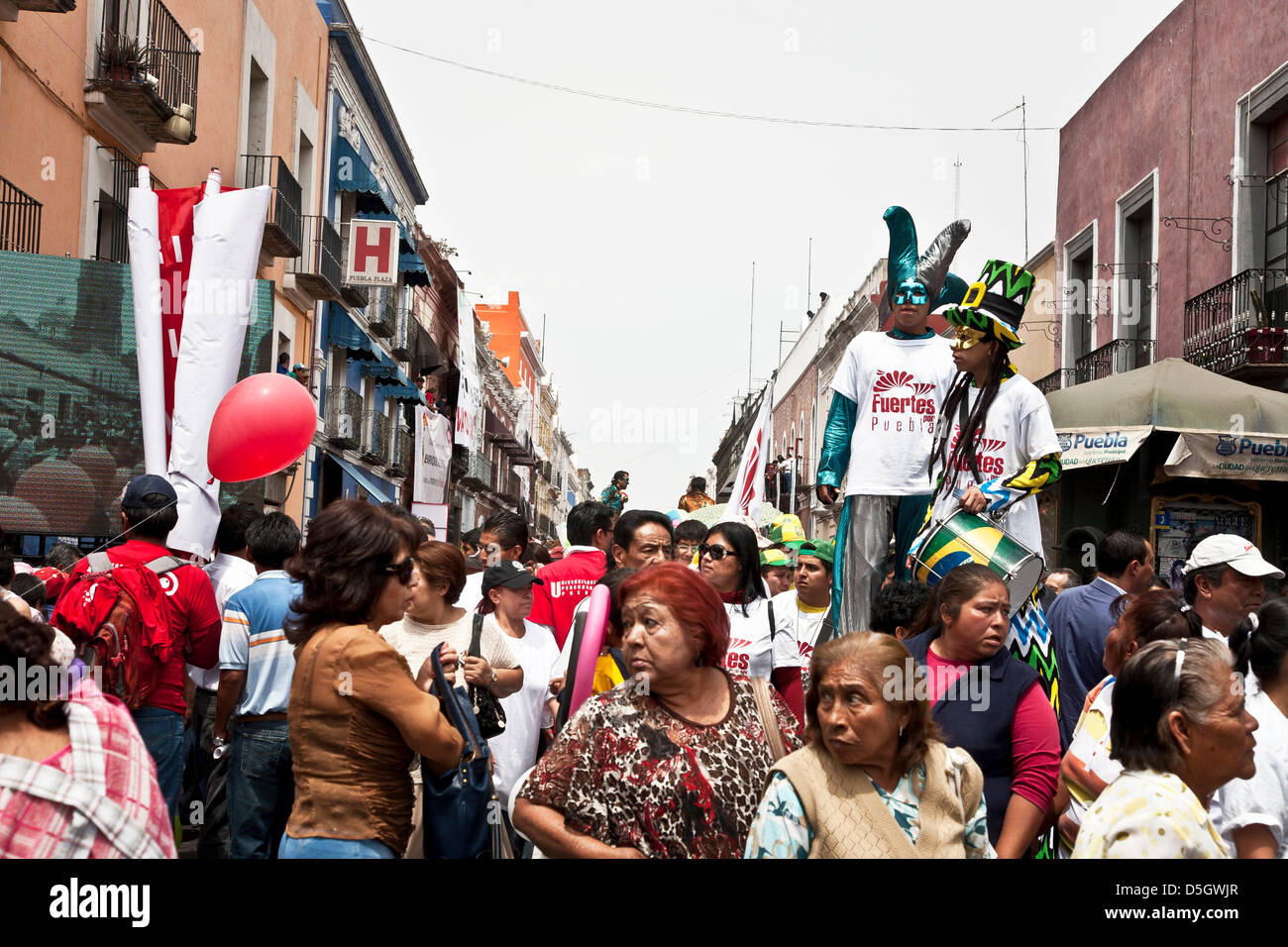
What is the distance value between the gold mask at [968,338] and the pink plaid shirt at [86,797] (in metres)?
3.71

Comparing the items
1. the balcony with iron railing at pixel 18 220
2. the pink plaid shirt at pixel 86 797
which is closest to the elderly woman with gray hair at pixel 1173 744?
the pink plaid shirt at pixel 86 797

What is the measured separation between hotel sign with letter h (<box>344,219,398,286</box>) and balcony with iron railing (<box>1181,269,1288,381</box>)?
50.3ft

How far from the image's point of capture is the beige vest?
Answer: 289 cm

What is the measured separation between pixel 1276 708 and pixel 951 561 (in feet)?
4.95

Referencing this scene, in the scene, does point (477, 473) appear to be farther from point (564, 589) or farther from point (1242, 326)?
point (564, 589)

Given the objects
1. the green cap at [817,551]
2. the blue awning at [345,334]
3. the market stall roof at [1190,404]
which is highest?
the blue awning at [345,334]

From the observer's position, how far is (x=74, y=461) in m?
8.24

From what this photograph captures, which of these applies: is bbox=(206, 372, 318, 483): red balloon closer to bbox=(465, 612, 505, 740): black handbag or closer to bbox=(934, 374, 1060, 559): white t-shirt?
bbox=(465, 612, 505, 740): black handbag

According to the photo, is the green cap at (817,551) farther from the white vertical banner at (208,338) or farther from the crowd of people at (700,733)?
the white vertical banner at (208,338)

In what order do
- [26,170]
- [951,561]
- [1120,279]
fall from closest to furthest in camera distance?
[951,561], [26,170], [1120,279]

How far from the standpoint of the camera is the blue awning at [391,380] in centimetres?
2967

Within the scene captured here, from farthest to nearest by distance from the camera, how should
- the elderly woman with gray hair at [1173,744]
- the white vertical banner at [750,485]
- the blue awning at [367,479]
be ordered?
1. the blue awning at [367,479]
2. the white vertical banner at [750,485]
3. the elderly woman with gray hair at [1173,744]

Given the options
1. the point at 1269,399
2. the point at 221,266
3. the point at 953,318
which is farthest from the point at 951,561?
the point at 1269,399
